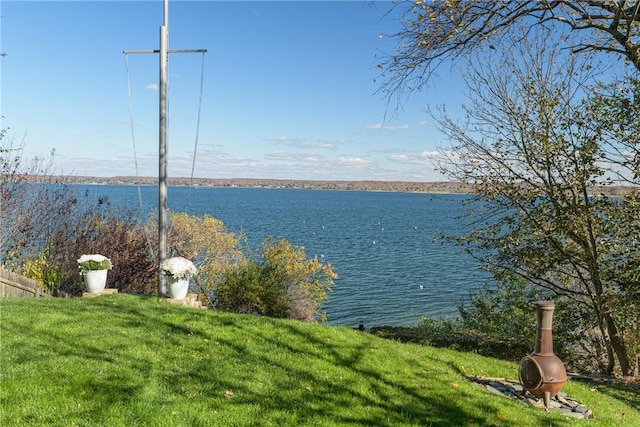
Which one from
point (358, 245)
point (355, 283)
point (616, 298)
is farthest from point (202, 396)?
point (358, 245)

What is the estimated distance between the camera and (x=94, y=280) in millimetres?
10602

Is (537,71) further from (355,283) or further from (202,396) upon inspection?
(355,283)

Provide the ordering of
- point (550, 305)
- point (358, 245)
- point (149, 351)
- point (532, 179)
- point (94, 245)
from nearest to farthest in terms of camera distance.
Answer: point (149, 351) → point (550, 305) → point (532, 179) → point (94, 245) → point (358, 245)

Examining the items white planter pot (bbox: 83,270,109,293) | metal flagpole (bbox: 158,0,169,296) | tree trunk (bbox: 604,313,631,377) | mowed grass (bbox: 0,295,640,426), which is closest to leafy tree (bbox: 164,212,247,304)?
white planter pot (bbox: 83,270,109,293)

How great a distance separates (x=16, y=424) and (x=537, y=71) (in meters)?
12.4

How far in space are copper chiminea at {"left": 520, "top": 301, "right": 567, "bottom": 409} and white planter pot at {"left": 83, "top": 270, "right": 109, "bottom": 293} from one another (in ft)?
28.9

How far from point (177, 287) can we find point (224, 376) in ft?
15.7

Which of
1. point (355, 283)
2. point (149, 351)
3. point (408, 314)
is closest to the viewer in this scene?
point (149, 351)

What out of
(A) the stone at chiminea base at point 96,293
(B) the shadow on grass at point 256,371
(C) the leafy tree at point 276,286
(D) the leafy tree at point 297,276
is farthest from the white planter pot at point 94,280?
(D) the leafy tree at point 297,276

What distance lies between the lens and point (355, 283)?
29.6m

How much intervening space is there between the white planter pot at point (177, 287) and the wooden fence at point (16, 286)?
340 centimetres

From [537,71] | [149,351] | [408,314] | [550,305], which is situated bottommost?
[408,314]

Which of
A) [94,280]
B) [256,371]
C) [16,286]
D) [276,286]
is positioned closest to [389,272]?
[276,286]

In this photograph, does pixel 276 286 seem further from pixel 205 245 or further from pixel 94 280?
pixel 94 280
